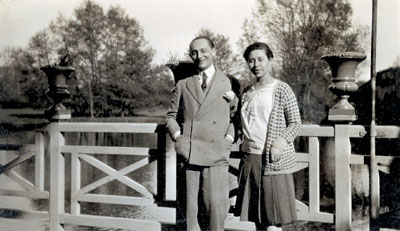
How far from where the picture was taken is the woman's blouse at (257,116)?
119 inches

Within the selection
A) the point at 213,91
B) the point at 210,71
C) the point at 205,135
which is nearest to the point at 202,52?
the point at 210,71

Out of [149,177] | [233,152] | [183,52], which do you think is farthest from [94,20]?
[233,152]

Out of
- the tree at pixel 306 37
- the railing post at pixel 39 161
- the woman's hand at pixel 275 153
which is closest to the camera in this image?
the woman's hand at pixel 275 153

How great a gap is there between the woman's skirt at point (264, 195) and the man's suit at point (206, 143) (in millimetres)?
189

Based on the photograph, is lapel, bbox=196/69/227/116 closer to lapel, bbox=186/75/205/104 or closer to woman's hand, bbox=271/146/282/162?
lapel, bbox=186/75/205/104

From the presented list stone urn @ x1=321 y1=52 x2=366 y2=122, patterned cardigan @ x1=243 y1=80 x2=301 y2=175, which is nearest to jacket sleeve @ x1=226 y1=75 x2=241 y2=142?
patterned cardigan @ x1=243 y1=80 x2=301 y2=175

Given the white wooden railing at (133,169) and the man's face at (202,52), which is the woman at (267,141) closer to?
the man's face at (202,52)

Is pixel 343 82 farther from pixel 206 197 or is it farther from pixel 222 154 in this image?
pixel 206 197

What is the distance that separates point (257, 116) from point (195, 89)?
0.52 meters

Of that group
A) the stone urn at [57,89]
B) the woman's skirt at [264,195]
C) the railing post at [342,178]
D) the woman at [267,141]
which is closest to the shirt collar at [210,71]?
the woman at [267,141]

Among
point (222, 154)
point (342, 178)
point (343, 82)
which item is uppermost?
point (343, 82)

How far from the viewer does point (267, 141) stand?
118 inches

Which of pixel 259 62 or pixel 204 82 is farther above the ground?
pixel 259 62

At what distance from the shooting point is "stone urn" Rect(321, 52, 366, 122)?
382cm
